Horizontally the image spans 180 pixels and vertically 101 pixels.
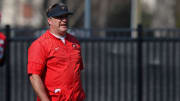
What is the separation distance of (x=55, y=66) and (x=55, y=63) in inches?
1.2

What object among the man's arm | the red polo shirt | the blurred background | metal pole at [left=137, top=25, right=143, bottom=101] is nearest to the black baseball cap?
the red polo shirt

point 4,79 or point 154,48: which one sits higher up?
→ point 154,48

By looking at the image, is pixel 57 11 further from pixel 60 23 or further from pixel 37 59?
pixel 37 59

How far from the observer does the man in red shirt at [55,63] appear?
385cm

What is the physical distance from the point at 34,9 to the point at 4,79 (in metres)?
10.4

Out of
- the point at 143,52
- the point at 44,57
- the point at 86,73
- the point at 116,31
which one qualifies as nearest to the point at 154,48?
the point at 143,52

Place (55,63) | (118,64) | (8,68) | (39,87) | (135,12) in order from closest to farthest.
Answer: (39,87) → (55,63) → (8,68) → (118,64) → (135,12)

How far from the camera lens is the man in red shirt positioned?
3.85 meters

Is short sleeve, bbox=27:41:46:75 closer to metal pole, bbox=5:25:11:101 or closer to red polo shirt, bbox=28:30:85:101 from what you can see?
red polo shirt, bbox=28:30:85:101

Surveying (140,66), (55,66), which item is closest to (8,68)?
(140,66)

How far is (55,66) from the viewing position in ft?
12.9

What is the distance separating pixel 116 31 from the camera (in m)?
6.88

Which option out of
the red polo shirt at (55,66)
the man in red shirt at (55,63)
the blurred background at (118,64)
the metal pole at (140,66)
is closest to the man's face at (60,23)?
the man in red shirt at (55,63)

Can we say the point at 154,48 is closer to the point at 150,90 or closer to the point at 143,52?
the point at 143,52
